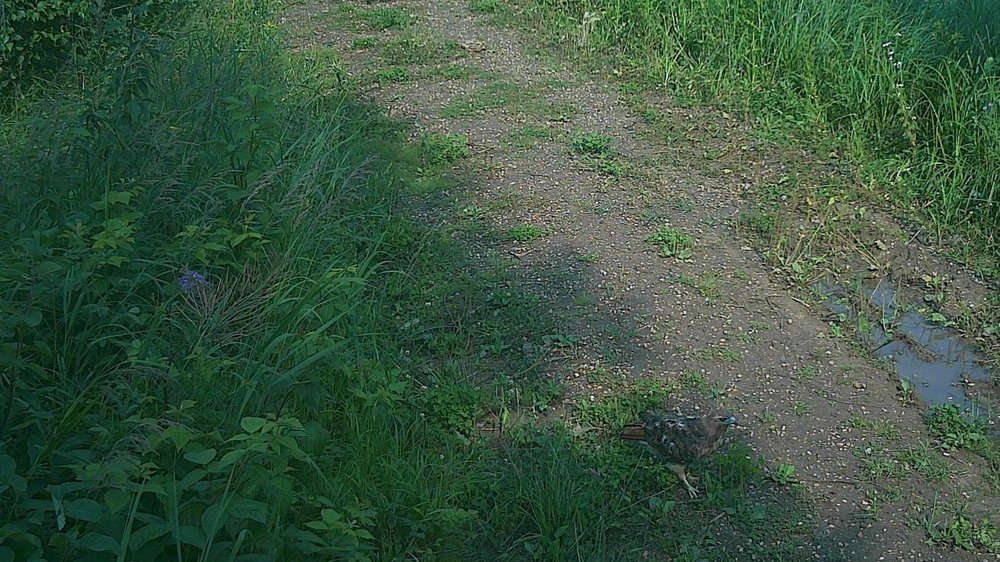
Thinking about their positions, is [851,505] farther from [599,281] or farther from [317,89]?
[317,89]

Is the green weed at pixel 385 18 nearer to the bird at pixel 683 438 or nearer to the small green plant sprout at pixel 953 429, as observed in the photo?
the bird at pixel 683 438

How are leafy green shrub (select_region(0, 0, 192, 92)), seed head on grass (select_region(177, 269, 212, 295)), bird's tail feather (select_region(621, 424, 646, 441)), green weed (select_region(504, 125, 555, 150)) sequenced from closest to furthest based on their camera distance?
seed head on grass (select_region(177, 269, 212, 295)) → bird's tail feather (select_region(621, 424, 646, 441)) → leafy green shrub (select_region(0, 0, 192, 92)) → green weed (select_region(504, 125, 555, 150))

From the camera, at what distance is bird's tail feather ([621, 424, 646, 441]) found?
3.70 meters

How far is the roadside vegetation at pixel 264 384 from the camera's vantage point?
250 cm

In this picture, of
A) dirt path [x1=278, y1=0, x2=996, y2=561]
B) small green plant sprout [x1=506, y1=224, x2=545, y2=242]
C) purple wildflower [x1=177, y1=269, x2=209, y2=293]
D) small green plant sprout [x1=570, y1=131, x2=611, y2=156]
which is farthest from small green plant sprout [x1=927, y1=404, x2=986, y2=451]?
purple wildflower [x1=177, y1=269, x2=209, y2=293]

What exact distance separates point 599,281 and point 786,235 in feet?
3.35

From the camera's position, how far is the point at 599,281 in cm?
473

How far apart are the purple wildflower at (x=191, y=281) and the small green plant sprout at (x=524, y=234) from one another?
198 cm

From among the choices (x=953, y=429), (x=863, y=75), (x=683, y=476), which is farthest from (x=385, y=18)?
(x=953, y=429)

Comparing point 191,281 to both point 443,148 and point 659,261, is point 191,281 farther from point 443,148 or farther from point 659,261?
point 443,148

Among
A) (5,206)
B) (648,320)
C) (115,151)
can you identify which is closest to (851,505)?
(648,320)

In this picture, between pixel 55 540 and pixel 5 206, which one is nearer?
pixel 55 540

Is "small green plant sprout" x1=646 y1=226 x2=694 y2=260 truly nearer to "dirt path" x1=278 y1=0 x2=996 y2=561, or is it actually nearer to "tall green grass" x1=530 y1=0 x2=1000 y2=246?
"dirt path" x1=278 y1=0 x2=996 y2=561

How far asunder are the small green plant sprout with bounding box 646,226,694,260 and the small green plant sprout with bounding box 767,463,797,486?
1.52 m
